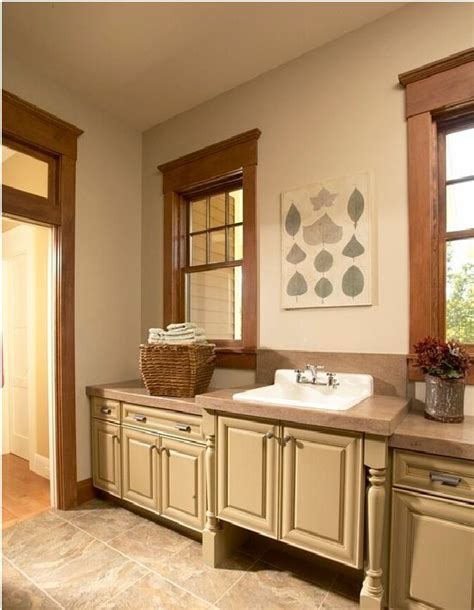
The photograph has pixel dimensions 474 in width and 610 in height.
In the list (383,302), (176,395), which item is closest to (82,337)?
(176,395)

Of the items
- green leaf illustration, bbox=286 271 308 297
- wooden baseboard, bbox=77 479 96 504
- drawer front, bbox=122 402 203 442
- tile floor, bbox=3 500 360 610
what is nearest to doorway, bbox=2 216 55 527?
wooden baseboard, bbox=77 479 96 504

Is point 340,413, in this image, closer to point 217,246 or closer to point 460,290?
point 460,290

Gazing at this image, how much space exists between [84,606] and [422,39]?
323cm

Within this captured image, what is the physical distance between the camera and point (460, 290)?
5.93 feet

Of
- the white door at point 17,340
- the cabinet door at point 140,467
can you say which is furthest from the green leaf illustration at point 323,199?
the white door at point 17,340

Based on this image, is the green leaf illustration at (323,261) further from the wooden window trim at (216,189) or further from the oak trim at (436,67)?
the oak trim at (436,67)

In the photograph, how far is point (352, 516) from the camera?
1.43 metres

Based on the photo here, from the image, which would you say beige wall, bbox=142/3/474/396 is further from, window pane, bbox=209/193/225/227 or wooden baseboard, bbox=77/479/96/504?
wooden baseboard, bbox=77/479/96/504

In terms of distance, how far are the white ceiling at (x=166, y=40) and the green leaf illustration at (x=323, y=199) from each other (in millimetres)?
930

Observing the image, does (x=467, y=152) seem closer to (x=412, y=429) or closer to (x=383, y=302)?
(x=383, y=302)

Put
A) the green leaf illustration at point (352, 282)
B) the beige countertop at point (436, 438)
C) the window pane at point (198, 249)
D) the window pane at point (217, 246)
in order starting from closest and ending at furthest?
1. the beige countertop at point (436, 438)
2. the green leaf illustration at point (352, 282)
3. the window pane at point (217, 246)
4. the window pane at point (198, 249)

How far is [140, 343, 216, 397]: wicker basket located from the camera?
216cm

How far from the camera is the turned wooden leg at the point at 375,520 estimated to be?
1374mm

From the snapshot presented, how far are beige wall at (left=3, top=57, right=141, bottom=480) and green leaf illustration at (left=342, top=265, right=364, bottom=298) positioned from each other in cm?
183
